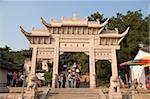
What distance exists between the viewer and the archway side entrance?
17062mm

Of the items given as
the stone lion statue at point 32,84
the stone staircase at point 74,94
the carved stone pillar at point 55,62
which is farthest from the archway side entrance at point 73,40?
the stone lion statue at point 32,84

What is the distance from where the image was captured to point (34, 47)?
677 inches

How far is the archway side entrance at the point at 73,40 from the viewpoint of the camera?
56.0 ft

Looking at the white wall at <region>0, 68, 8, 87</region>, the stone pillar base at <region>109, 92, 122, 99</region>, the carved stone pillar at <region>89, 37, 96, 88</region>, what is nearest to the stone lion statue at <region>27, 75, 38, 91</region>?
Result: the stone pillar base at <region>109, 92, 122, 99</region>

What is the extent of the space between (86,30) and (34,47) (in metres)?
4.13

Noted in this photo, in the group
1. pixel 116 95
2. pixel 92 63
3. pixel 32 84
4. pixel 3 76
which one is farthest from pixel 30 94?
pixel 3 76

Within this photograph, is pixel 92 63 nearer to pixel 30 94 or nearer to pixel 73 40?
pixel 73 40

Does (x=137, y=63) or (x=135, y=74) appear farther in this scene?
(x=135, y=74)

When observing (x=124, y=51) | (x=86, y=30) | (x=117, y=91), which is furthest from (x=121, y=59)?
(x=117, y=91)

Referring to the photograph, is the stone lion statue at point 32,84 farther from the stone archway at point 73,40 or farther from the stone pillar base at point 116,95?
the stone archway at point 73,40

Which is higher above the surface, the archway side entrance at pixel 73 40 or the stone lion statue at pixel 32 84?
the archway side entrance at pixel 73 40

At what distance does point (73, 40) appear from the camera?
17.2 metres

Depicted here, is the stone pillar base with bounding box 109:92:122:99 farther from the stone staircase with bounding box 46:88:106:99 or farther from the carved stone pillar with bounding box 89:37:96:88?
the carved stone pillar with bounding box 89:37:96:88

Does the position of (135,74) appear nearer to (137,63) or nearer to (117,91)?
(137,63)
